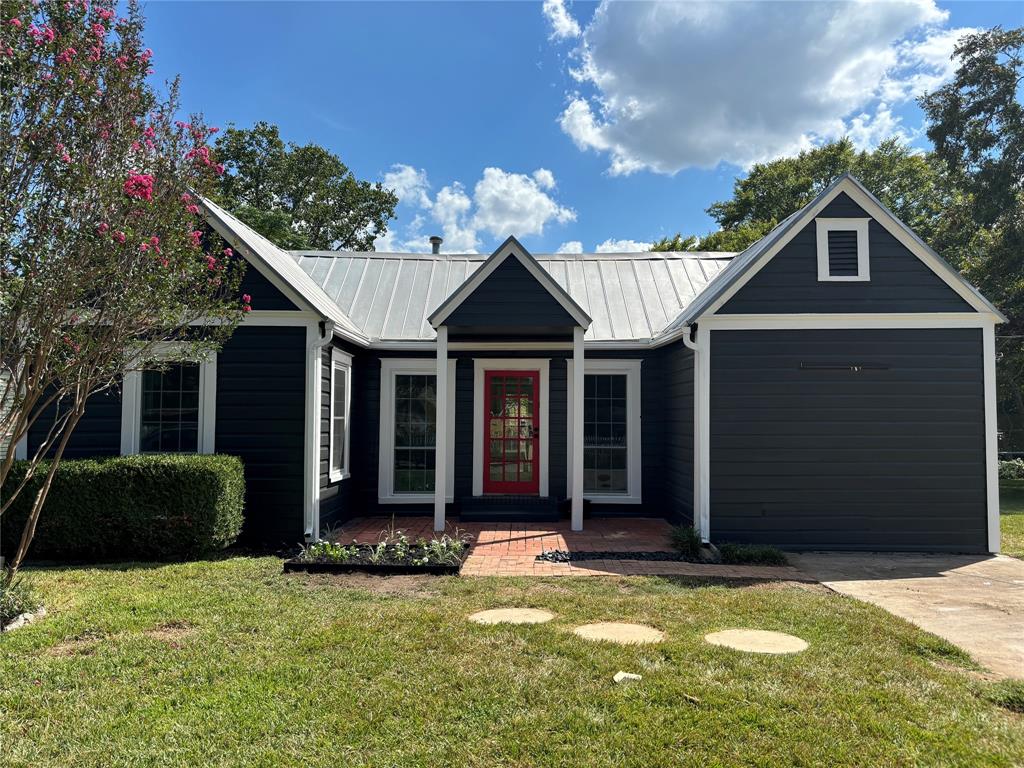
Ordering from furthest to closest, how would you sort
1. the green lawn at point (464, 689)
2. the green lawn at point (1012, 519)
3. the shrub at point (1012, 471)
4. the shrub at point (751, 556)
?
the shrub at point (1012, 471) < the green lawn at point (1012, 519) < the shrub at point (751, 556) < the green lawn at point (464, 689)

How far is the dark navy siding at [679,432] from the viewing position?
8.56m

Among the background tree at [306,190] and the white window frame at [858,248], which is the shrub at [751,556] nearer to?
the white window frame at [858,248]

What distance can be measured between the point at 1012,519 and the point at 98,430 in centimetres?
1506

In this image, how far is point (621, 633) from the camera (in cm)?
457

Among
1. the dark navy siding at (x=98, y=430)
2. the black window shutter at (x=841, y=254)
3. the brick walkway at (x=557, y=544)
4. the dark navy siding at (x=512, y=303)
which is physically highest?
the black window shutter at (x=841, y=254)

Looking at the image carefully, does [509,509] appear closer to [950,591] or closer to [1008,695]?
[950,591]

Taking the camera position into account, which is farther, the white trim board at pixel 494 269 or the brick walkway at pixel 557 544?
the white trim board at pixel 494 269

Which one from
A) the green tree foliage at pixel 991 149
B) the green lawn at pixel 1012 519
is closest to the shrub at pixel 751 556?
the green lawn at pixel 1012 519

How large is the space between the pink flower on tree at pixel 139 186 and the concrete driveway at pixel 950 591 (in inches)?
278

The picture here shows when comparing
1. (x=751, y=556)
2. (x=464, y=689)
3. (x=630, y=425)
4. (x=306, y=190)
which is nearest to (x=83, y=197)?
(x=464, y=689)

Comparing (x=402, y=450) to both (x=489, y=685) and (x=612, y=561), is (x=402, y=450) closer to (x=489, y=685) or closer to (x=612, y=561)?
(x=612, y=561)

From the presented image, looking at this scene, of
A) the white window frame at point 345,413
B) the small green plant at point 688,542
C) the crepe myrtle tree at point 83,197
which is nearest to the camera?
the crepe myrtle tree at point 83,197

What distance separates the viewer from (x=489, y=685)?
3619mm

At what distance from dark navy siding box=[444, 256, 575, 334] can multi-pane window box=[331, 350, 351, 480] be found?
1.85 metres
